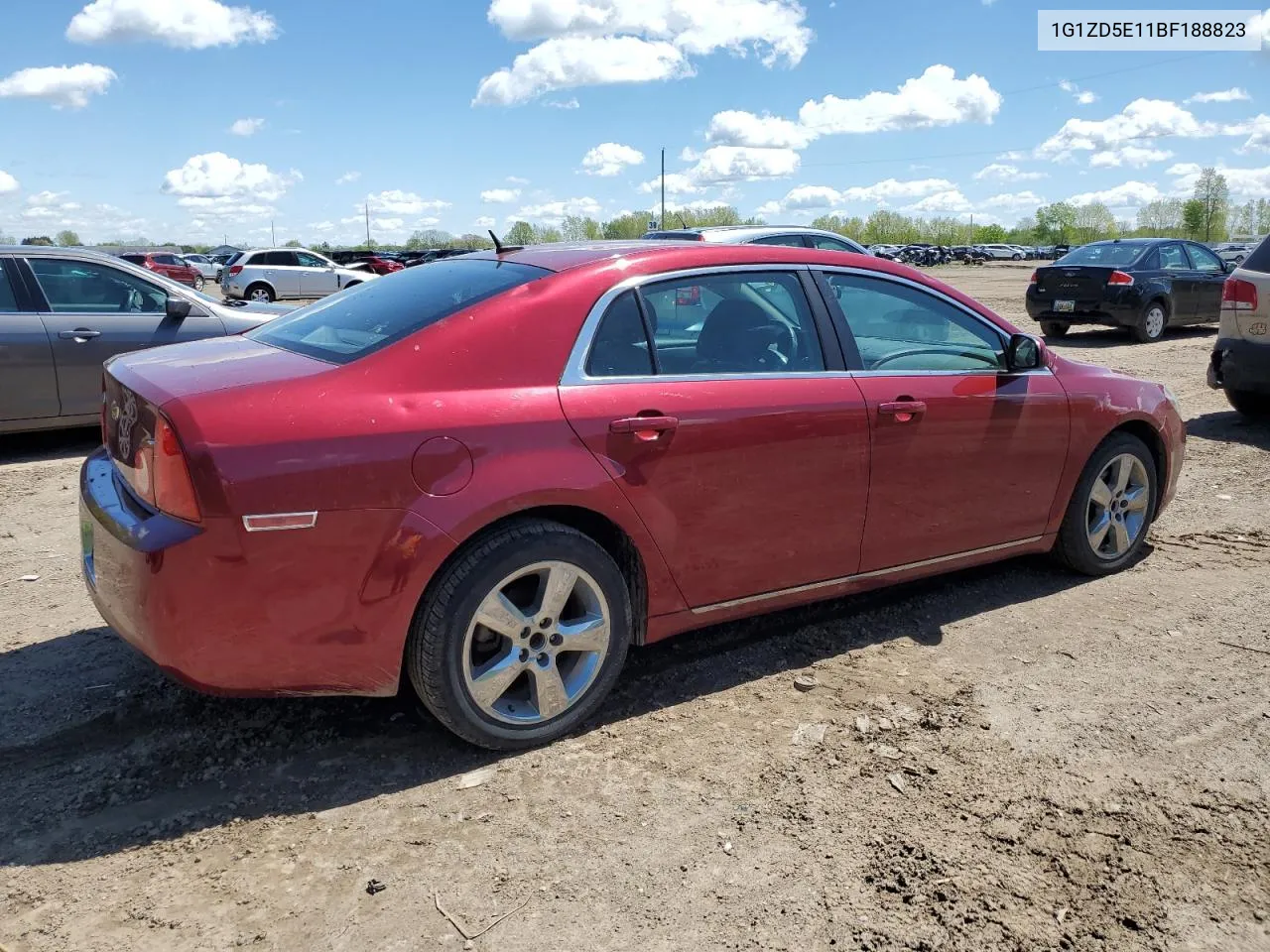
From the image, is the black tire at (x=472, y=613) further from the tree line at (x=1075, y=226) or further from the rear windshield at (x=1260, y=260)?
the tree line at (x=1075, y=226)

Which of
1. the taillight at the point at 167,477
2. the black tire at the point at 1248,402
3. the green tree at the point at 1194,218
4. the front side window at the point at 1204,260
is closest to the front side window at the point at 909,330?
the taillight at the point at 167,477

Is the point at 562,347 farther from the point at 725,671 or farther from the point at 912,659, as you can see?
the point at 912,659

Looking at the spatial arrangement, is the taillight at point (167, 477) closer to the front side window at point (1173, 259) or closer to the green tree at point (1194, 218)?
the front side window at point (1173, 259)

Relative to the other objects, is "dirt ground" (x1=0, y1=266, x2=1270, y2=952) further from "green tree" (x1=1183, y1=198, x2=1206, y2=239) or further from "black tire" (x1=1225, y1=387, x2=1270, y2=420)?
"green tree" (x1=1183, y1=198, x2=1206, y2=239)

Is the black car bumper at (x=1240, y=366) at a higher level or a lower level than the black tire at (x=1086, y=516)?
higher

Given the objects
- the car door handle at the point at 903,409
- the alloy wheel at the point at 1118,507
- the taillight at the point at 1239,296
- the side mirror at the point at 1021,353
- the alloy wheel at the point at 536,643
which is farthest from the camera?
the taillight at the point at 1239,296

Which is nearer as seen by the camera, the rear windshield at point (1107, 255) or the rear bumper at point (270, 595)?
the rear bumper at point (270, 595)

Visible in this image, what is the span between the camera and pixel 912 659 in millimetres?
3920

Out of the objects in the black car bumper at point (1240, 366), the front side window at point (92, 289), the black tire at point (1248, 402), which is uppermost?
the front side window at point (92, 289)

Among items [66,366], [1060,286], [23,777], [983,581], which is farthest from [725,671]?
[1060,286]

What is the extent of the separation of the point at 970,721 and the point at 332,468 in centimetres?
228

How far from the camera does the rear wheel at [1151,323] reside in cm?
1474

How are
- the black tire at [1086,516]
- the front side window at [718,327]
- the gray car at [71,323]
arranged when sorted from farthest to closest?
the gray car at [71,323]
the black tire at [1086,516]
the front side window at [718,327]

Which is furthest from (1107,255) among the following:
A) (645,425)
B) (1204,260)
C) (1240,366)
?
(645,425)
